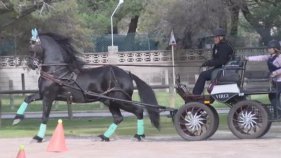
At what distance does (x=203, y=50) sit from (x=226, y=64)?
92.0ft

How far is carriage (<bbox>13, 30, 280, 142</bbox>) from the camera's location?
12.2 metres

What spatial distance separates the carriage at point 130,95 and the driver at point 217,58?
0.60ft

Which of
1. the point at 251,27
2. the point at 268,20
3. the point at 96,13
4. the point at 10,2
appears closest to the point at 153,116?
the point at 10,2

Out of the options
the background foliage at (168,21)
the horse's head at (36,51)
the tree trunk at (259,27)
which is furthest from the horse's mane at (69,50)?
the tree trunk at (259,27)

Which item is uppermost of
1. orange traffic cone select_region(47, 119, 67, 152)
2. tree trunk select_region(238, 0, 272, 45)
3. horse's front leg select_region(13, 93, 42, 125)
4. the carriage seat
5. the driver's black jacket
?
tree trunk select_region(238, 0, 272, 45)

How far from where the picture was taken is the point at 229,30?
3725cm

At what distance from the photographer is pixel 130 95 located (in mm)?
13008

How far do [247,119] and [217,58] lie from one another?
4.68ft

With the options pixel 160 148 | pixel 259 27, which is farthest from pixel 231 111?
pixel 259 27

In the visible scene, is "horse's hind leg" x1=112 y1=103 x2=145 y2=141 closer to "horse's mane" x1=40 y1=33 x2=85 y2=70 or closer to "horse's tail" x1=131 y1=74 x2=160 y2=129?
"horse's tail" x1=131 y1=74 x2=160 y2=129

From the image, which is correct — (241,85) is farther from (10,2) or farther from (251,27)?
(251,27)

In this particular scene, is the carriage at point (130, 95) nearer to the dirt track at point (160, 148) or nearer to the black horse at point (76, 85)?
the black horse at point (76, 85)

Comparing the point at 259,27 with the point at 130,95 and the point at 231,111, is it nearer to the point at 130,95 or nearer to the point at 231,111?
the point at 130,95

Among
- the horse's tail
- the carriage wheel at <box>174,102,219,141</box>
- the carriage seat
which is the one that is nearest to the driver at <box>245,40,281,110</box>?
the carriage seat
